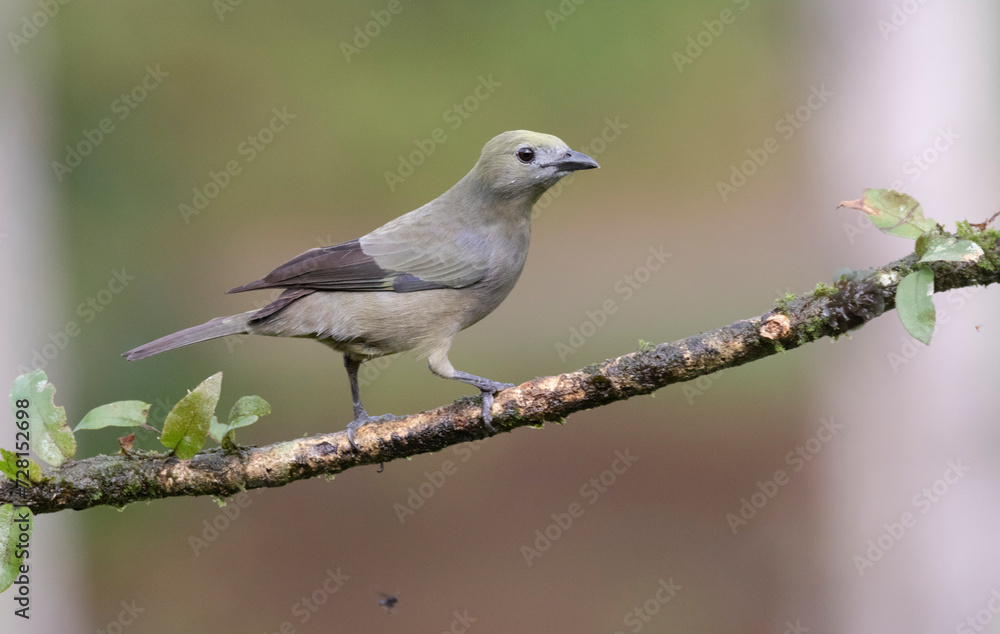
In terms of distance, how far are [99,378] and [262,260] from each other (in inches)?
72.7

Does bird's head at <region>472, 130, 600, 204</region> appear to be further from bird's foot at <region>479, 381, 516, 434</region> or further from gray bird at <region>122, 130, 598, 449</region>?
bird's foot at <region>479, 381, 516, 434</region>

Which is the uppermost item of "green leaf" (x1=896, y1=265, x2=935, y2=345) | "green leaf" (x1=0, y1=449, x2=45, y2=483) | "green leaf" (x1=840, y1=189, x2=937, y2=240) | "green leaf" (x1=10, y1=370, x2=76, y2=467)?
"green leaf" (x1=10, y1=370, x2=76, y2=467)

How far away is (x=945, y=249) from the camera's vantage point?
8.43ft

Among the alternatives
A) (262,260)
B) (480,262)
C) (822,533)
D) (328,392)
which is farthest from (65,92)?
(822,533)

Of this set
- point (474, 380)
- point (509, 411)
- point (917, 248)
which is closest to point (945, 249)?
point (917, 248)

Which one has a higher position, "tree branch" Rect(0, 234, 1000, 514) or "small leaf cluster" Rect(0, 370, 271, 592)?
"small leaf cluster" Rect(0, 370, 271, 592)

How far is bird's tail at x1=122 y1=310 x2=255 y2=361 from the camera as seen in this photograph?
354 centimetres

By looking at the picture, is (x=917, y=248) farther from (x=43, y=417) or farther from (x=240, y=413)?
(x=43, y=417)

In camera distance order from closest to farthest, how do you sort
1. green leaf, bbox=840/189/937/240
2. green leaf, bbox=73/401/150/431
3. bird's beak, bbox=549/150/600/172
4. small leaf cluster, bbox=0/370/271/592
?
green leaf, bbox=840/189/937/240 < small leaf cluster, bbox=0/370/271/592 < green leaf, bbox=73/401/150/431 < bird's beak, bbox=549/150/600/172

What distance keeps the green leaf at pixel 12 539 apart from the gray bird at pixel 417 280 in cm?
110

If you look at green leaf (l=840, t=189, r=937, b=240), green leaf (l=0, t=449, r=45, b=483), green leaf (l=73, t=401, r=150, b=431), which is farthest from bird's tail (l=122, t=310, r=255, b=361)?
green leaf (l=840, t=189, r=937, b=240)

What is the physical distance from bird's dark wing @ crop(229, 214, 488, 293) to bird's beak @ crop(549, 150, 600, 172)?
514mm

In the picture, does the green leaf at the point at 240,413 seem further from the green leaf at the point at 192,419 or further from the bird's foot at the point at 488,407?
the bird's foot at the point at 488,407

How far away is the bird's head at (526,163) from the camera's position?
12.6ft
